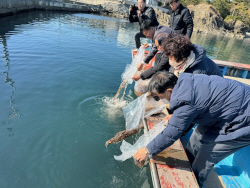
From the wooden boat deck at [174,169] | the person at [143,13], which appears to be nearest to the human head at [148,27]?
the person at [143,13]

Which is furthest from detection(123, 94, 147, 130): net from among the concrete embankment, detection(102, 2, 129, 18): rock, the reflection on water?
detection(102, 2, 129, 18): rock

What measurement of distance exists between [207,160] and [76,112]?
341cm

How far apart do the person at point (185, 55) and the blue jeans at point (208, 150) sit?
A: 859 millimetres

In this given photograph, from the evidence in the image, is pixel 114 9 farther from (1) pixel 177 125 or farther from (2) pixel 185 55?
(1) pixel 177 125

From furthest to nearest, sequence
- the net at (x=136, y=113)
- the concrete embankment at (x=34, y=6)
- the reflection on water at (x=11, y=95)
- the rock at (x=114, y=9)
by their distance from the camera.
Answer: the rock at (x=114, y=9)
the concrete embankment at (x=34, y=6)
the reflection on water at (x=11, y=95)
the net at (x=136, y=113)

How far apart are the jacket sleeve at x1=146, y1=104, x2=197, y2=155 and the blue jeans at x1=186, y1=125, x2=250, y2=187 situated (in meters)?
0.61

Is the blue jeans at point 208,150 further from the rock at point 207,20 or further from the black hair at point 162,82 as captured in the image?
the rock at point 207,20

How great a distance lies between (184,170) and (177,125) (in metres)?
0.88

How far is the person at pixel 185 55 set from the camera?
2.15 meters

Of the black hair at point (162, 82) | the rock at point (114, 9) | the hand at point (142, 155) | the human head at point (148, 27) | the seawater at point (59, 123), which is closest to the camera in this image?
the black hair at point (162, 82)

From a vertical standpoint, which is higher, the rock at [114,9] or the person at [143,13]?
the rock at [114,9]

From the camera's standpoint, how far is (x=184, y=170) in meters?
2.27

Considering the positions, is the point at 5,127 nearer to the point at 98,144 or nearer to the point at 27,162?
the point at 27,162

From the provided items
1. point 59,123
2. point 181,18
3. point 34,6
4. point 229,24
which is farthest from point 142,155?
point 229,24
